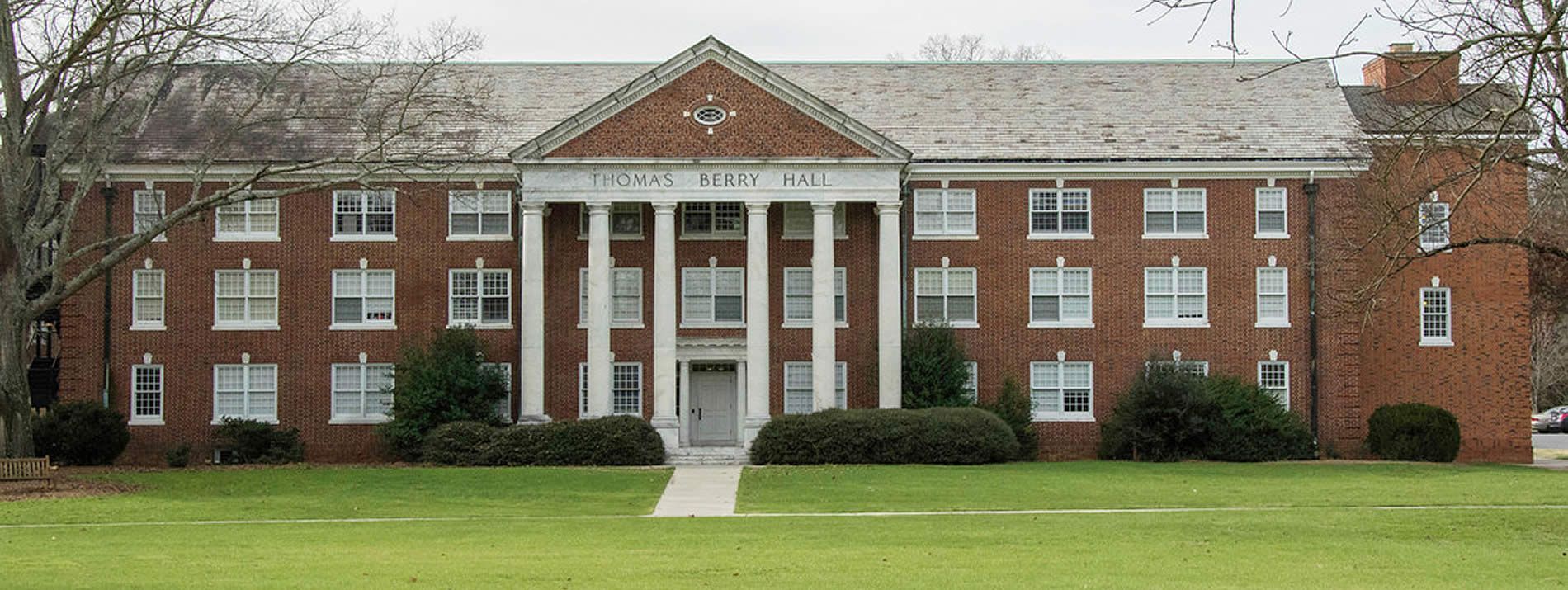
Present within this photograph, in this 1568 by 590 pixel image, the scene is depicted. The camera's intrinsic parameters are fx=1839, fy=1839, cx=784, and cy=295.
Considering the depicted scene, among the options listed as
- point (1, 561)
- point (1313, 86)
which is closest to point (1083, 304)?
point (1313, 86)

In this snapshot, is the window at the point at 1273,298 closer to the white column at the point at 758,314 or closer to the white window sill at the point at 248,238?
the white column at the point at 758,314

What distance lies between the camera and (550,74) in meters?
49.6

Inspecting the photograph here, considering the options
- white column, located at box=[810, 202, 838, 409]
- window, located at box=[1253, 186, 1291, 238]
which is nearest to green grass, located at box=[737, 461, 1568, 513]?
white column, located at box=[810, 202, 838, 409]

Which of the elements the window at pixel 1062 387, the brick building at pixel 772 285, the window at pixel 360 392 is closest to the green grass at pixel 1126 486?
the window at pixel 1062 387

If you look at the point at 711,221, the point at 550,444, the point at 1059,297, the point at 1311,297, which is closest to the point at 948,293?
the point at 1059,297

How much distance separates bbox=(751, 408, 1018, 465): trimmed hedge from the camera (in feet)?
130

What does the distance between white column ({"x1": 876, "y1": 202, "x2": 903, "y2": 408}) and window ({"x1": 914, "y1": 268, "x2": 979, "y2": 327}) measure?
2.27 metres

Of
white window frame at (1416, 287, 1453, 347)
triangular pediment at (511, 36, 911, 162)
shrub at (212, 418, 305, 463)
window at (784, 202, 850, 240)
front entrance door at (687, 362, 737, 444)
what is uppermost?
triangular pediment at (511, 36, 911, 162)

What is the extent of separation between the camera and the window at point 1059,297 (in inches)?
1783

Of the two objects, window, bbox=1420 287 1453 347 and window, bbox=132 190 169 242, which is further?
window, bbox=1420 287 1453 347

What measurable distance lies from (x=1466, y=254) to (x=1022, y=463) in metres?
14.6

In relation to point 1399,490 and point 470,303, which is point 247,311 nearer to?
point 470,303

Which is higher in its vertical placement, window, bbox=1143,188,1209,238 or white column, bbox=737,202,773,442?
window, bbox=1143,188,1209,238

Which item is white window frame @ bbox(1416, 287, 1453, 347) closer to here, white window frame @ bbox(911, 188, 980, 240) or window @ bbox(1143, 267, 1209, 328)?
window @ bbox(1143, 267, 1209, 328)
